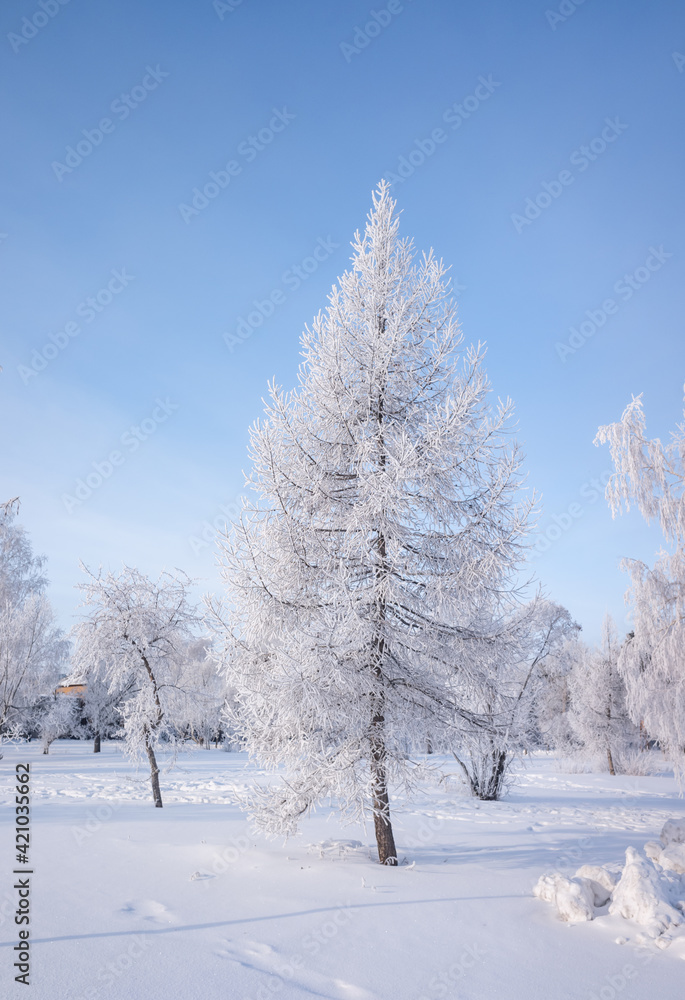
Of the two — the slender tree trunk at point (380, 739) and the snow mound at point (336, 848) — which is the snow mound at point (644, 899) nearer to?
the slender tree trunk at point (380, 739)

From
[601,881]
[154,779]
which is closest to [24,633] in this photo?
[154,779]

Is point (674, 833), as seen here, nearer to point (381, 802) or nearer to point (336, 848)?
point (381, 802)

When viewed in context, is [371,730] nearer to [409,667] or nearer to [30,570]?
[409,667]

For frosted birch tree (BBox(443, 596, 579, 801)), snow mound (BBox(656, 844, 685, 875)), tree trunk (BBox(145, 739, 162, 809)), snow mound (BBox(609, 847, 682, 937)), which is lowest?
tree trunk (BBox(145, 739, 162, 809))

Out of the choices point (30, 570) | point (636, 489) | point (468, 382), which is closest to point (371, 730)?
point (468, 382)

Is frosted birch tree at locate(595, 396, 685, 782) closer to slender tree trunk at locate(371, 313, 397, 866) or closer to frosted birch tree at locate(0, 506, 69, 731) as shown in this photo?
slender tree trunk at locate(371, 313, 397, 866)

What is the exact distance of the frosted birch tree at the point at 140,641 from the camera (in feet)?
38.1

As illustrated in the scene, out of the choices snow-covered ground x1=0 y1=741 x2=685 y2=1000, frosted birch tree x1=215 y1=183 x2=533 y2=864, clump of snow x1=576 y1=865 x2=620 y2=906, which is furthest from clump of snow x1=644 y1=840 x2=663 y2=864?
frosted birch tree x1=215 y1=183 x2=533 y2=864

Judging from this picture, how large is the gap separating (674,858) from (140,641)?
9.84 m

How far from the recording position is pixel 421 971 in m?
4.09

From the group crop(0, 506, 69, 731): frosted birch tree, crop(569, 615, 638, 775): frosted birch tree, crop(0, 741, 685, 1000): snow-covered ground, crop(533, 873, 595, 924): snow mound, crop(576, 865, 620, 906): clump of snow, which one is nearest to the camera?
crop(0, 741, 685, 1000): snow-covered ground

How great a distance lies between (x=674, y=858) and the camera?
640 cm

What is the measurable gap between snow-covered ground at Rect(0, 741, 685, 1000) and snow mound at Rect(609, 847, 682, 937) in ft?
0.53

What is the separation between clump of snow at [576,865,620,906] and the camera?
5.40 metres
